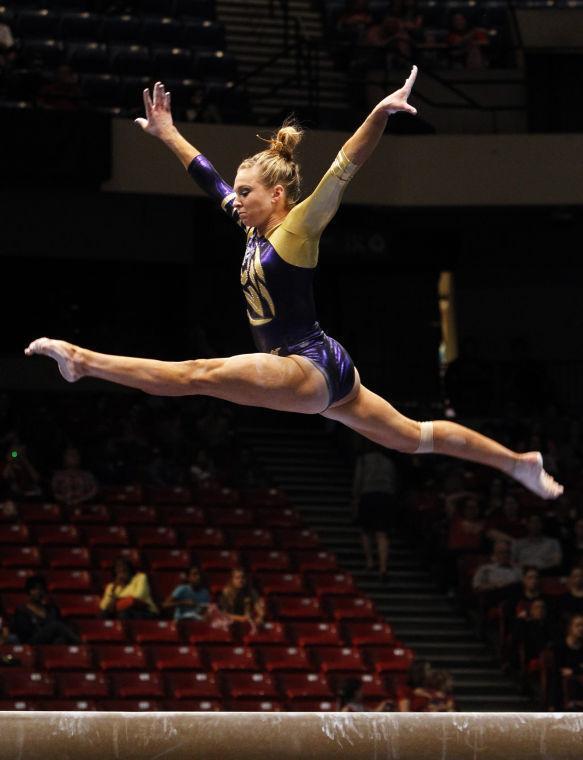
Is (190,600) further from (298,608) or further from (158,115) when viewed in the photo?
(158,115)

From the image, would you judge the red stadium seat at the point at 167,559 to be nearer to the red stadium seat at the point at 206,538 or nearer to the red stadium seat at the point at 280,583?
the red stadium seat at the point at 206,538

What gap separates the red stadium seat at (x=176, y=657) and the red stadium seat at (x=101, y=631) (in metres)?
0.30

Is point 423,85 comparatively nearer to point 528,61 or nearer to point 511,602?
point 528,61

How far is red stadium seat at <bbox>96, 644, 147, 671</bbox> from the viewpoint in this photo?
433 inches

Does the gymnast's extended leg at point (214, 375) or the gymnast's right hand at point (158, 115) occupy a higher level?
the gymnast's right hand at point (158, 115)

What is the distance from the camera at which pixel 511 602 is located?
1282 cm

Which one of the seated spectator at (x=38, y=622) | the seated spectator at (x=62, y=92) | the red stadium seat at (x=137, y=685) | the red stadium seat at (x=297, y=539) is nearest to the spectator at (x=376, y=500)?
the red stadium seat at (x=297, y=539)

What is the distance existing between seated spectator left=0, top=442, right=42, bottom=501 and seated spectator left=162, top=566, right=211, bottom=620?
203 cm

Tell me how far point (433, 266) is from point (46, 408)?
19.4ft

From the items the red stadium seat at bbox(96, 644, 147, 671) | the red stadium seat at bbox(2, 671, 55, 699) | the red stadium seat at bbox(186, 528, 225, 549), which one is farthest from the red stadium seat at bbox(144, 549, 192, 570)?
the red stadium seat at bbox(2, 671, 55, 699)

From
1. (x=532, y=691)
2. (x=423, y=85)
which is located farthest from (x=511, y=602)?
(x=423, y=85)

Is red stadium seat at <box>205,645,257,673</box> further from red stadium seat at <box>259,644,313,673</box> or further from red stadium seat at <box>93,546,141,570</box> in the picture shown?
red stadium seat at <box>93,546,141,570</box>

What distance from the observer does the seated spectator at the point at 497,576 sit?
12969mm

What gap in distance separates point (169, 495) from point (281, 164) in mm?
8162
